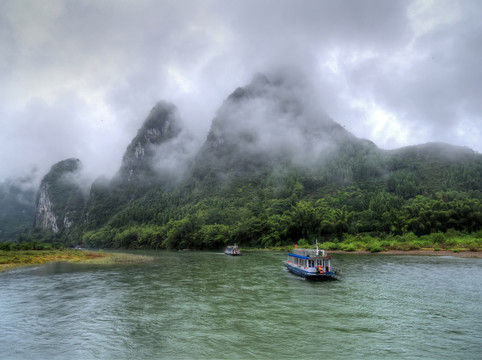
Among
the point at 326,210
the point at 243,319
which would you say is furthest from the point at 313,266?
the point at 326,210

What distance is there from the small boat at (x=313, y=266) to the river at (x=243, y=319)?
1613 mm

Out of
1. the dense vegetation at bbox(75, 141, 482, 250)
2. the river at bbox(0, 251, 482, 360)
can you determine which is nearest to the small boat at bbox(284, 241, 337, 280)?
the river at bbox(0, 251, 482, 360)

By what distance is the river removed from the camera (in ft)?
50.7

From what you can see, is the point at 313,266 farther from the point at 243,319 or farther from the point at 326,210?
the point at 326,210

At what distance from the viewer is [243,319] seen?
20.7 metres

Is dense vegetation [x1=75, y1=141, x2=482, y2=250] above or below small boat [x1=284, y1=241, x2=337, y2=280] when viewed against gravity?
above

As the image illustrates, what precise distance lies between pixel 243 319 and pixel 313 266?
2149 cm

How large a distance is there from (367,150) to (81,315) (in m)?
192

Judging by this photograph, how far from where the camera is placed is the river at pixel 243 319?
50.7ft

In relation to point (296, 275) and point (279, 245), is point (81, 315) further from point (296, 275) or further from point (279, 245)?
point (279, 245)

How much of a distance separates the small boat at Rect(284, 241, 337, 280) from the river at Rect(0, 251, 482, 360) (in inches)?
63.5

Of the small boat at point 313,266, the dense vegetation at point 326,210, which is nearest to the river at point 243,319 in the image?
the small boat at point 313,266

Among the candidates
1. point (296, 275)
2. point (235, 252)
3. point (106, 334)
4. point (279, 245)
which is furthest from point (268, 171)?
point (106, 334)

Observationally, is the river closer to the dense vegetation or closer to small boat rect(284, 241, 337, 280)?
small boat rect(284, 241, 337, 280)
